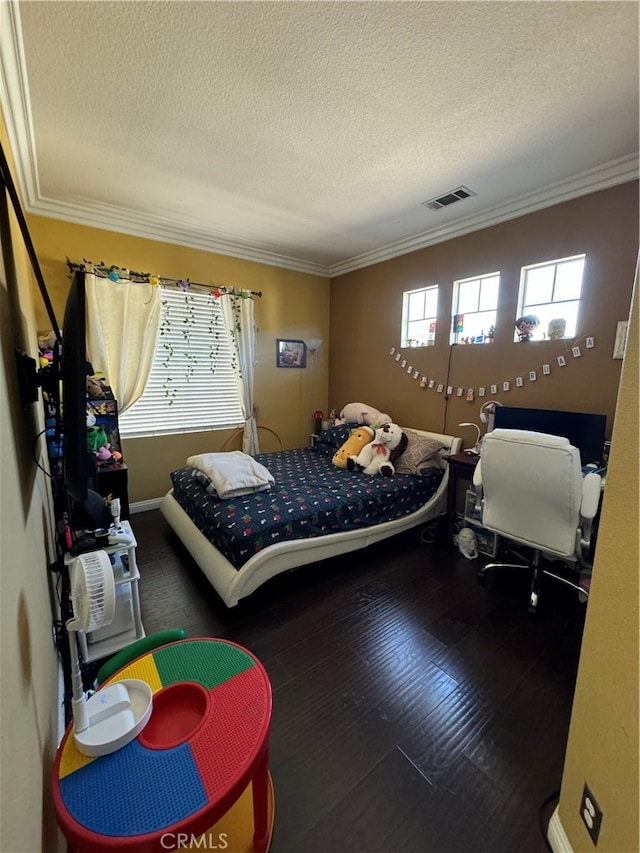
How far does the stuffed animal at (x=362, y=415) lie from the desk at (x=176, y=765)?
2.90 m

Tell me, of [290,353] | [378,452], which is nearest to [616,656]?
[378,452]

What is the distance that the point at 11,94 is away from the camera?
1.61 metres

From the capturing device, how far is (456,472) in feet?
9.07

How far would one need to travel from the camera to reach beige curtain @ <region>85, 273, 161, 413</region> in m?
2.96

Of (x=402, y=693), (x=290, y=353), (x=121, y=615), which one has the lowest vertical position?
(x=402, y=693)

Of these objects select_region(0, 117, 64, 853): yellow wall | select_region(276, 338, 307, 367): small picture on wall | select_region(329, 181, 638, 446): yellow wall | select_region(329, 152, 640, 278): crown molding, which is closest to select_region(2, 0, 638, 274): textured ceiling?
select_region(329, 152, 640, 278): crown molding

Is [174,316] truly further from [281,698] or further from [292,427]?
[281,698]

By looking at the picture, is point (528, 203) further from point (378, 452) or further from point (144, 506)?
point (144, 506)

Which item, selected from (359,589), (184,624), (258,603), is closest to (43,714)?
(184,624)

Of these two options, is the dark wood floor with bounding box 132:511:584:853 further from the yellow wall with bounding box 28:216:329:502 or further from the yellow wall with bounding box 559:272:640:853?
the yellow wall with bounding box 28:216:329:502

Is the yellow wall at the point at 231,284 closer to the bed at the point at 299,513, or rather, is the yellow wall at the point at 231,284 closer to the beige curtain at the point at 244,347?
the beige curtain at the point at 244,347

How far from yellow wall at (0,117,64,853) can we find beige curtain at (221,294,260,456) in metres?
2.52

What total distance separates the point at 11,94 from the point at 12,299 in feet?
4.02

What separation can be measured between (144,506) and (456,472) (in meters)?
2.96
